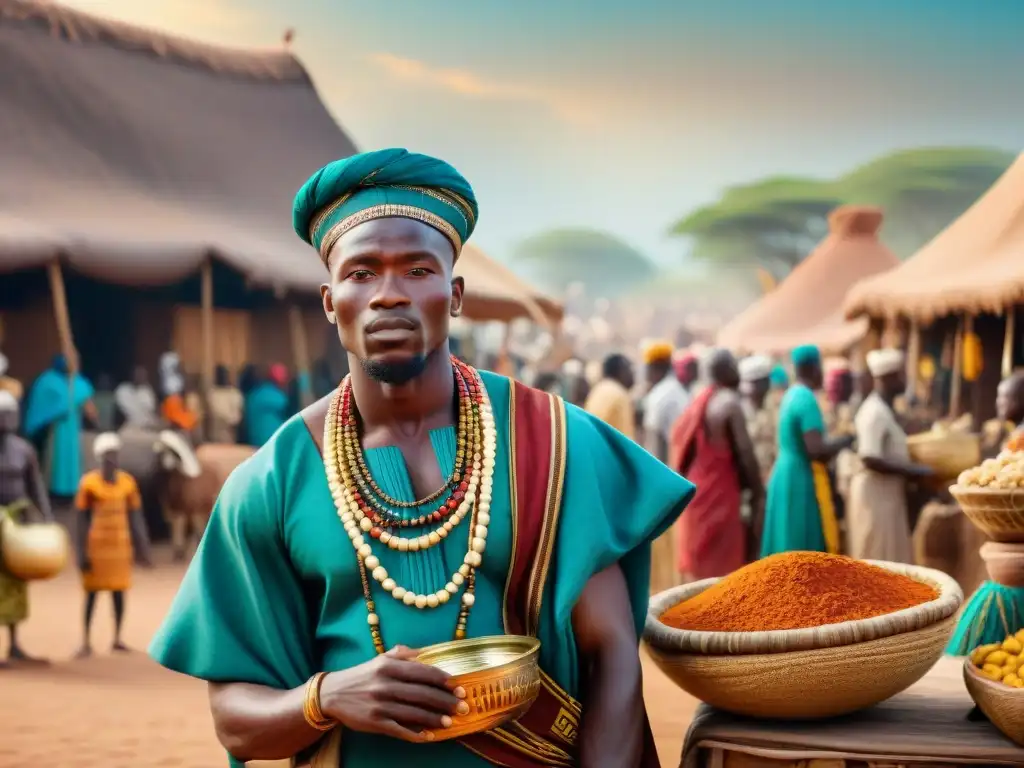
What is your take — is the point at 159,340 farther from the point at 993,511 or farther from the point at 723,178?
the point at 723,178

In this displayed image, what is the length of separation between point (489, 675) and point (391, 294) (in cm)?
63

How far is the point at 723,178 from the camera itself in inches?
2103

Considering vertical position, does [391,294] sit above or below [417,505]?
above

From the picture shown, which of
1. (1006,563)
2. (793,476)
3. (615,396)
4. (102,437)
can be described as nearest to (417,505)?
(1006,563)

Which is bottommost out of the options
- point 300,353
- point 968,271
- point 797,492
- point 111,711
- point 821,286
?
point 111,711

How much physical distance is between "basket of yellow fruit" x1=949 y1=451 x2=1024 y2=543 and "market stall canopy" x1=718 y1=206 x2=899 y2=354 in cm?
2114

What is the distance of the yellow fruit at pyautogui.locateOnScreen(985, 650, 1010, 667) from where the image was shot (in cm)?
217

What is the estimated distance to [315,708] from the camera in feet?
5.91

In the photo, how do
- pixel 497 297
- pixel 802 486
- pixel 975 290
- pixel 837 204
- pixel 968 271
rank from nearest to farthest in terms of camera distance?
pixel 802 486 < pixel 975 290 < pixel 968 271 < pixel 497 297 < pixel 837 204

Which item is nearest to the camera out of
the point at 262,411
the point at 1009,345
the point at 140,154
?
the point at 1009,345

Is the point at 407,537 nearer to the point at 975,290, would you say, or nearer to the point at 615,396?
the point at 615,396

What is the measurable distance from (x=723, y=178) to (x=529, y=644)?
53.4m

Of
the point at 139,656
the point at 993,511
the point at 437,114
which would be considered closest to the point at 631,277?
the point at 437,114

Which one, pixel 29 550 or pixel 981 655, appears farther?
pixel 29 550
